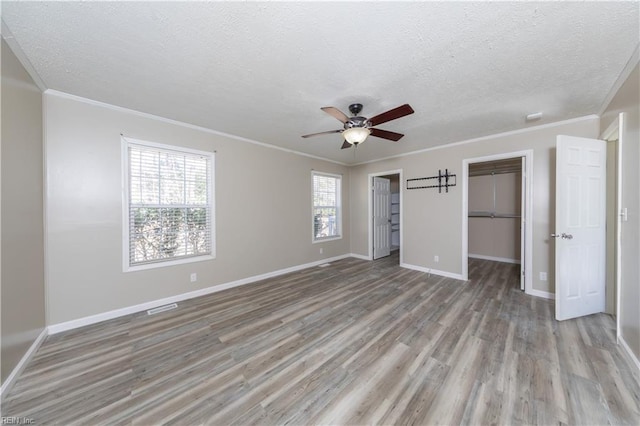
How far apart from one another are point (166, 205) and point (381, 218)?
4643 mm

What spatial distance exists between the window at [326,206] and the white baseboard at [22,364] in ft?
12.9

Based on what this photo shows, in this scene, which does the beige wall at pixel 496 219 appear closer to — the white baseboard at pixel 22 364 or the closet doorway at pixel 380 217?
the closet doorway at pixel 380 217

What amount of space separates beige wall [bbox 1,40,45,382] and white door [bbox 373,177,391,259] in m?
5.32

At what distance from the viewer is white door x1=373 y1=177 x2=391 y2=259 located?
566 cm

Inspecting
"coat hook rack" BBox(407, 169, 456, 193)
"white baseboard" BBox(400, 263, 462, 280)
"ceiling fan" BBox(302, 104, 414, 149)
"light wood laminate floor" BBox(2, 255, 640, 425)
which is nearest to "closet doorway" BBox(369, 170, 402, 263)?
"white baseboard" BBox(400, 263, 462, 280)

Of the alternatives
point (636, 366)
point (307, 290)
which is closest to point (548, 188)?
point (636, 366)

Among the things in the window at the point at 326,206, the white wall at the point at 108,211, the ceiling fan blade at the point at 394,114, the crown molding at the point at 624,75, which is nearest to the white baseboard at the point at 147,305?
the white wall at the point at 108,211

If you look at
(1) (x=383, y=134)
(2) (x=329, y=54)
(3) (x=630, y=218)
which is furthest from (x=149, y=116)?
(3) (x=630, y=218)

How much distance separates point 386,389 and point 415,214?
364 centimetres

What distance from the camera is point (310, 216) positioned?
4996 mm

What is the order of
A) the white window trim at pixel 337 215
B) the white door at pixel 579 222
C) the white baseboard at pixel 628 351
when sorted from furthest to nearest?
the white window trim at pixel 337 215, the white door at pixel 579 222, the white baseboard at pixel 628 351

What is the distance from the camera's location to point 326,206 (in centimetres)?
546

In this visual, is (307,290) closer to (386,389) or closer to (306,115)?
(386,389)

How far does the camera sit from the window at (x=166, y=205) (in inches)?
112
